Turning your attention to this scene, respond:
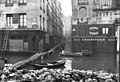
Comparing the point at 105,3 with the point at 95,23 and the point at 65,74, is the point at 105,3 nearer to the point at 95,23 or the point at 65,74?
the point at 95,23

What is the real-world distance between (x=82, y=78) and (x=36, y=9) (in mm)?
18688

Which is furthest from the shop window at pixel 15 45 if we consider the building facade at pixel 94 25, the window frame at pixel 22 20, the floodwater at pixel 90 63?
the building facade at pixel 94 25

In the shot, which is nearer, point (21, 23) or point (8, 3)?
point (21, 23)

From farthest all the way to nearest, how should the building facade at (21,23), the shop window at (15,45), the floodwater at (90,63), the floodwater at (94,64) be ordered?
the shop window at (15,45) < the building facade at (21,23) < the floodwater at (90,63) < the floodwater at (94,64)

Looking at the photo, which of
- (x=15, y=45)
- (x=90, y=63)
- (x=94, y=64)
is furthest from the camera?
(x=15, y=45)

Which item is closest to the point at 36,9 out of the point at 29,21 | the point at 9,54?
the point at 29,21

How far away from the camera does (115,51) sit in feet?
138

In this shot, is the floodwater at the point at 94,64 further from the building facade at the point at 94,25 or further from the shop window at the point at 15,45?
the building facade at the point at 94,25

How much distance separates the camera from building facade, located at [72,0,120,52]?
42.2 m

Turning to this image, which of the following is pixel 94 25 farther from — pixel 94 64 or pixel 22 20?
pixel 22 20

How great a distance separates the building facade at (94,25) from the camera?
4219 cm

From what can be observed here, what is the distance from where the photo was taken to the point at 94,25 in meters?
42.7

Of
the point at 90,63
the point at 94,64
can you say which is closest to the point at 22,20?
the point at 90,63

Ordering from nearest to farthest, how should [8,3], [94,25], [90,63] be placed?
[90,63] → [8,3] → [94,25]
